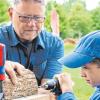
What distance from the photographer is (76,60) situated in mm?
1818

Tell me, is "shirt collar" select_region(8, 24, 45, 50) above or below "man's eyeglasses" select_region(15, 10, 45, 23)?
below

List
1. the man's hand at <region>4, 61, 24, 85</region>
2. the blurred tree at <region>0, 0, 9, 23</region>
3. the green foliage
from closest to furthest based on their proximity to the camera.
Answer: the man's hand at <region>4, 61, 24, 85</region>
the blurred tree at <region>0, 0, 9, 23</region>
the green foliage

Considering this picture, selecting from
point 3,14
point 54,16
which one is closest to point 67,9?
point 3,14

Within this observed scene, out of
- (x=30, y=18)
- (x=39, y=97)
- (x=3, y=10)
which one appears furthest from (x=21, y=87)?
(x=3, y=10)

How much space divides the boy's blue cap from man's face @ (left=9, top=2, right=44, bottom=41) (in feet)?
1.50

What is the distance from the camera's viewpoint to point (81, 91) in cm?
680

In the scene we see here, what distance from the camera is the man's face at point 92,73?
5.74 feet

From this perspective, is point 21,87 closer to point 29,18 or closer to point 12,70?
point 12,70

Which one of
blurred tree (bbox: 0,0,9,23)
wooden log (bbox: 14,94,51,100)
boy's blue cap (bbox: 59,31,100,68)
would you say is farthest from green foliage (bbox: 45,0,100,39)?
wooden log (bbox: 14,94,51,100)

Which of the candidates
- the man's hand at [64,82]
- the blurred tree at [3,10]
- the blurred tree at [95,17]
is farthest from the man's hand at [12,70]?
the blurred tree at [95,17]

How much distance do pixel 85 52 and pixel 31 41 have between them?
2.21 ft

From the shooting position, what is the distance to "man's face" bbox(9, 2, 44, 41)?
89.0 inches

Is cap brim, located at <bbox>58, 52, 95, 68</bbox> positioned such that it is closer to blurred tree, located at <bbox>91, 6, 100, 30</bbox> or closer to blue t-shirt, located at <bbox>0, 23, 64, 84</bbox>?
blue t-shirt, located at <bbox>0, 23, 64, 84</bbox>

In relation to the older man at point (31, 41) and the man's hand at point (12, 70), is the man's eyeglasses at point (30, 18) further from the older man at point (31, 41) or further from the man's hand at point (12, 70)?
the man's hand at point (12, 70)
